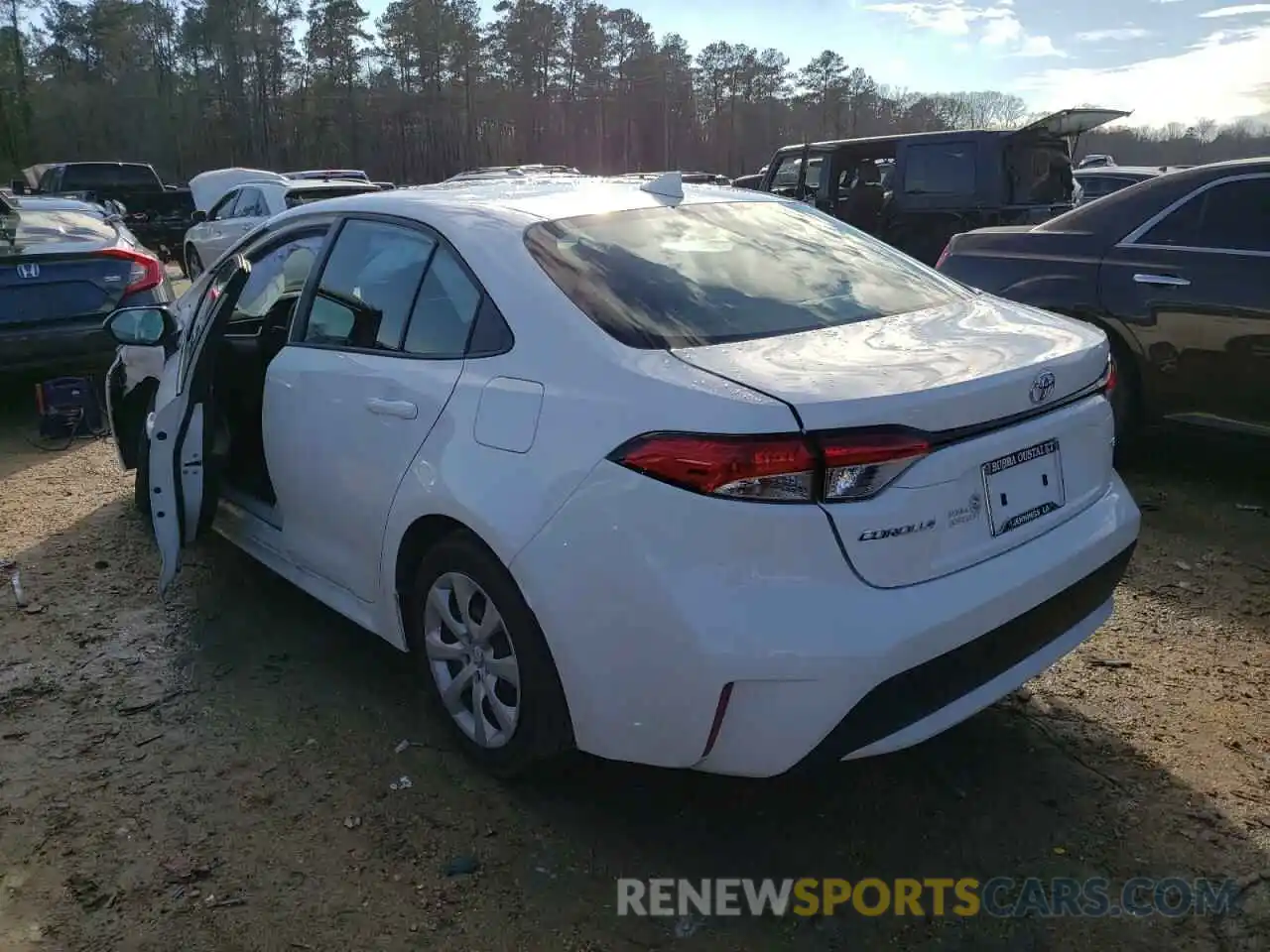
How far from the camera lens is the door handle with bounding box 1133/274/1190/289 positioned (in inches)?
185

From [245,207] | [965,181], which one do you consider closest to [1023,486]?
[965,181]

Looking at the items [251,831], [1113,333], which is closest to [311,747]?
[251,831]

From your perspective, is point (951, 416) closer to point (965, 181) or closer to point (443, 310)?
point (443, 310)

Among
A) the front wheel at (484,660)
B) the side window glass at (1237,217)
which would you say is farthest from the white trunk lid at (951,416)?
the side window glass at (1237,217)

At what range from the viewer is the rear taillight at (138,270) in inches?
272

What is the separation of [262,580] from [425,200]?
198 cm

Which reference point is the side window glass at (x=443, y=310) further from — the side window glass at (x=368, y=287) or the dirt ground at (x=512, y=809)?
the dirt ground at (x=512, y=809)

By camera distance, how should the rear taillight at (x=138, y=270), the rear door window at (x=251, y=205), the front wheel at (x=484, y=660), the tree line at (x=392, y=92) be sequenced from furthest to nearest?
the tree line at (x=392, y=92), the rear door window at (x=251, y=205), the rear taillight at (x=138, y=270), the front wheel at (x=484, y=660)

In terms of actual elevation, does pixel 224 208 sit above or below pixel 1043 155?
Answer: below

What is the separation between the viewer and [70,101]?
4959 cm

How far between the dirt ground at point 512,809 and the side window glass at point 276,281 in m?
1.33

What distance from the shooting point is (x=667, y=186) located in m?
3.27

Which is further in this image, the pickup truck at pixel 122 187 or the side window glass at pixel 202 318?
the pickup truck at pixel 122 187

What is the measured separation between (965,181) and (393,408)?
10129mm
